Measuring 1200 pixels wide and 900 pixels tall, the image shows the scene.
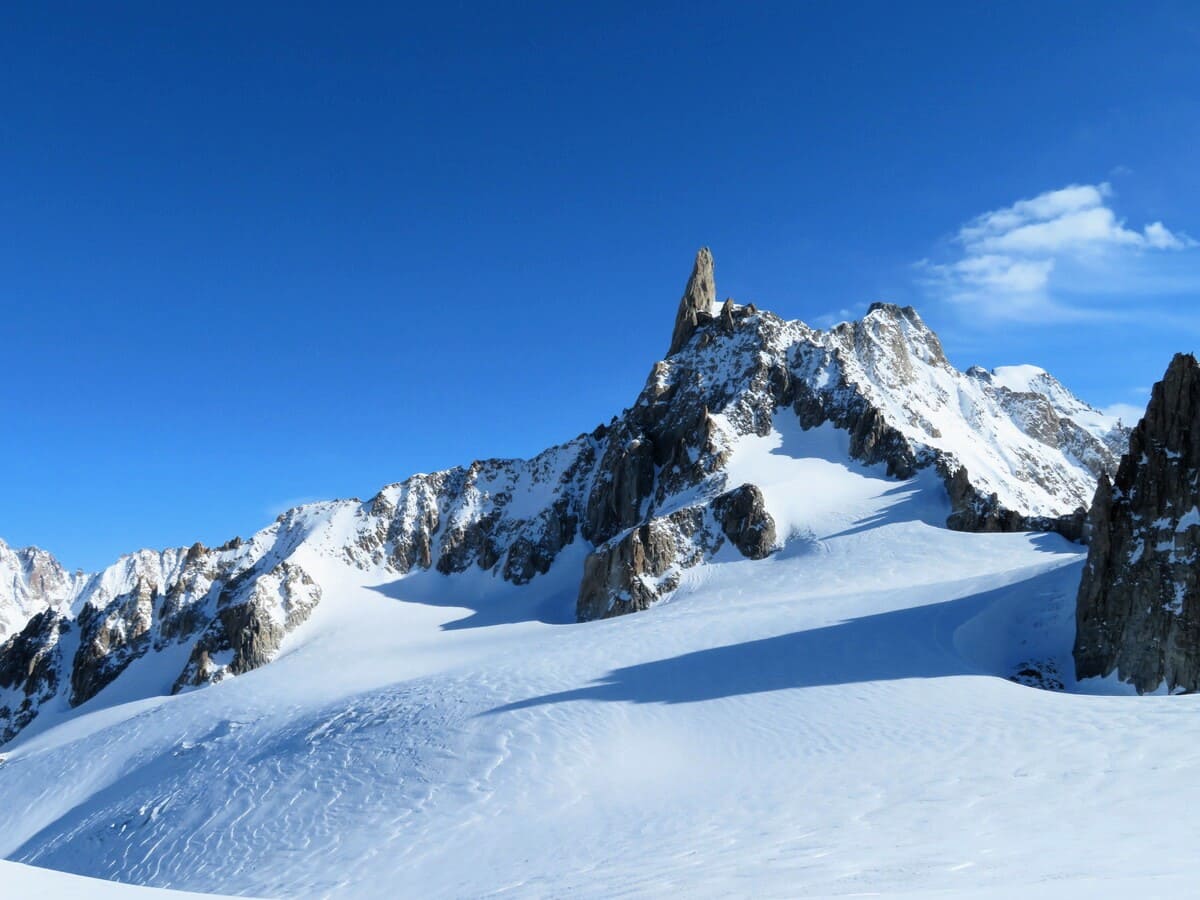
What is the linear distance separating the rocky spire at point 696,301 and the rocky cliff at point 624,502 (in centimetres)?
26

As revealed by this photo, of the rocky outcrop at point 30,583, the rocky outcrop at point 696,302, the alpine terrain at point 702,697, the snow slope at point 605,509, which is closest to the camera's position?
the alpine terrain at point 702,697

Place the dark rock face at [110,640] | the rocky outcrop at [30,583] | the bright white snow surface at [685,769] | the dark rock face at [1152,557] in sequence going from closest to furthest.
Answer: the bright white snow surface at [685,769]
the dark rock face at [1152,557]
the dark rock face at [110,640]
the rocky outcrop at [30,583]

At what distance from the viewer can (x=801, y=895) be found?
388 inches

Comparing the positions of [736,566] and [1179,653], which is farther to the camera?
[736,566]

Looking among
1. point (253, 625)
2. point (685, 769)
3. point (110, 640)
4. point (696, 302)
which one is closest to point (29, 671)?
point (110, 640)

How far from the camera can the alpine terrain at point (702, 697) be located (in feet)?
46.3

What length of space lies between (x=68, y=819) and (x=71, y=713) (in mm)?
57032

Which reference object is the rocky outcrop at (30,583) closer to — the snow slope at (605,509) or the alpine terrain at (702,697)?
the snow slope at (605,509)

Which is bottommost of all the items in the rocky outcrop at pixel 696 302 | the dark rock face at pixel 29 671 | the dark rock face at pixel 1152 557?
the dark rock face at pixel 29 671

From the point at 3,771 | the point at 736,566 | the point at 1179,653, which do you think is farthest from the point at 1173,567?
the point at 3,771

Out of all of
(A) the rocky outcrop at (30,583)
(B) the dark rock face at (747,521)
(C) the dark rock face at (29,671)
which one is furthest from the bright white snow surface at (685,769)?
(A) the rocky outcrop at (30,583)

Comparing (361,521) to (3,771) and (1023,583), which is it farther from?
(1023,583)

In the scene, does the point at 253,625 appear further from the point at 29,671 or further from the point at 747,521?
the point at 747,521

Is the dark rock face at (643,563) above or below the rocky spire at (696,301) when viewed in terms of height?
below
